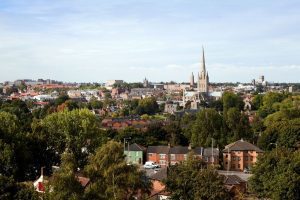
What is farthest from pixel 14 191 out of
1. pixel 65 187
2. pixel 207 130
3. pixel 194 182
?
pixel 207 130

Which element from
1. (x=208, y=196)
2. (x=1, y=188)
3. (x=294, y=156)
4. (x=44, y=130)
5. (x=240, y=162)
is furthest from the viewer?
(x=240, y=162)

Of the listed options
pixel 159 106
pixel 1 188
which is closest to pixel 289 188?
pixel 1 188

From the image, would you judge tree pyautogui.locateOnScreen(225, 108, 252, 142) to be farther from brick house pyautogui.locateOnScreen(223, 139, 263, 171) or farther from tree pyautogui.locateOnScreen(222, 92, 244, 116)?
tree pyautogui.locateOnScreen(222, 92, 244, 116)

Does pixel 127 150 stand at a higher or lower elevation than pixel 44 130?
lower

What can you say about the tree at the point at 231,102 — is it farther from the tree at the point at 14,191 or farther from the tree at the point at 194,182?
the tree at the point at 14,191

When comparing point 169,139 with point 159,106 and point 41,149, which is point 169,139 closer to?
point 41,149

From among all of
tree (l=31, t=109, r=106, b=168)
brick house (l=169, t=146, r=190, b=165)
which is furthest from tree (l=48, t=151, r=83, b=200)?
brick house (l=169, t=146, r=190, b=165)

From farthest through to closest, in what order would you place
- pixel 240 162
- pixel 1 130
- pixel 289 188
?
1. pixel 240 162
2. pixel 1 130
3. pixel 289 188
